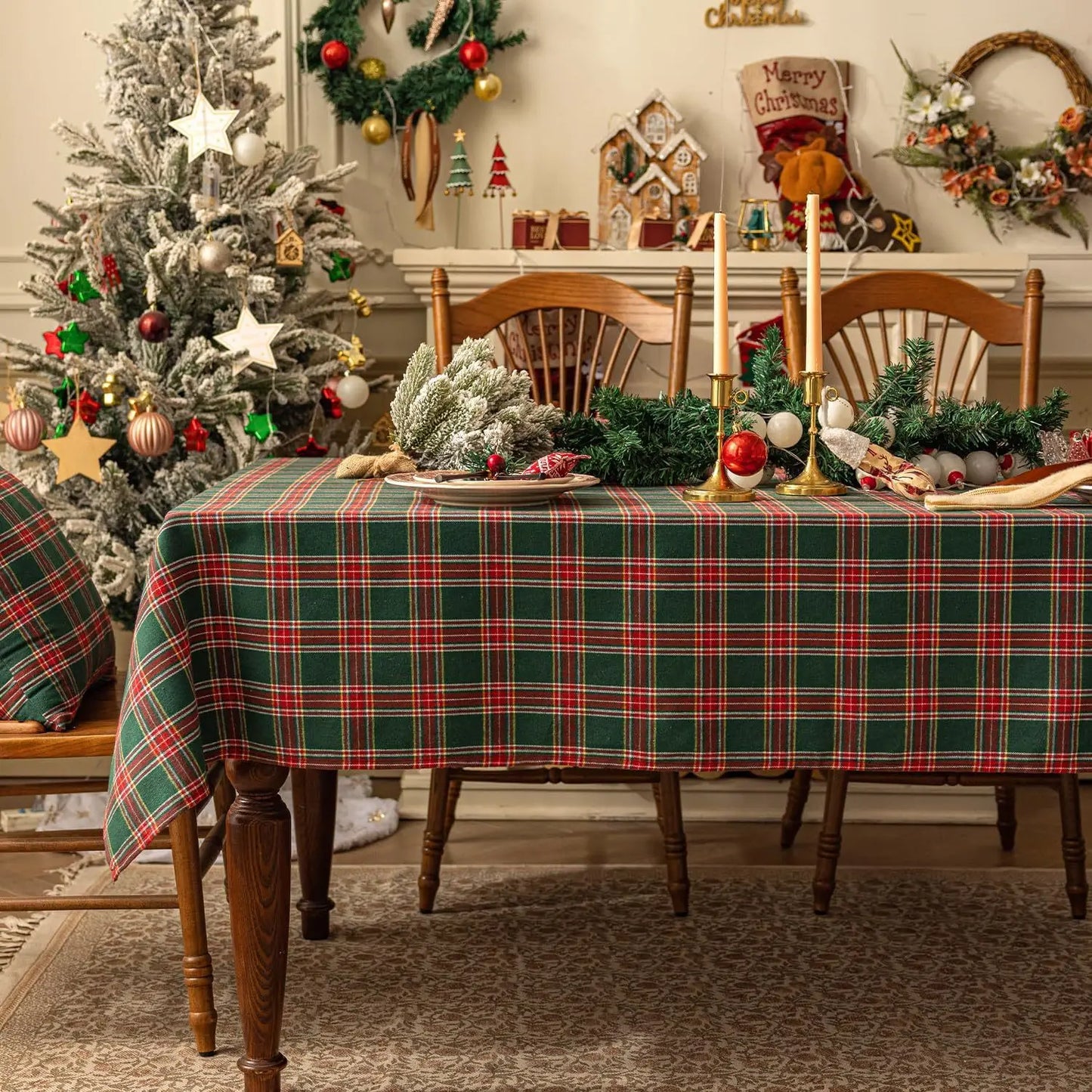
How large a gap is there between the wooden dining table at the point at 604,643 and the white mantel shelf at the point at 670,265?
5.23ft

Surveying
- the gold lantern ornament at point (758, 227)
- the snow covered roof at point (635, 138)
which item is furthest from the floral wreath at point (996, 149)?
the snow covered roof at point (635, 138)

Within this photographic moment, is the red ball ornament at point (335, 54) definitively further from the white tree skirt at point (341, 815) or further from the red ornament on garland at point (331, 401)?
the white tree skirt at point (341, 815)

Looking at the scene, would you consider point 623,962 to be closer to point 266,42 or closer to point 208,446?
point 208,446

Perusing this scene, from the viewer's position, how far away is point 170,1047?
183cm

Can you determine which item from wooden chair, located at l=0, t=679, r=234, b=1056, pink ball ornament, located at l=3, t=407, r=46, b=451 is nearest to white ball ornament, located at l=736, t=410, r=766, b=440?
wooden chair, located at l=0, t=679, r=234, b=1056

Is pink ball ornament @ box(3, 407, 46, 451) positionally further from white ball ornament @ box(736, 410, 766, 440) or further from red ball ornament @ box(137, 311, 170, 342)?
white ball ornament @ box(736, 410, 766, 440)

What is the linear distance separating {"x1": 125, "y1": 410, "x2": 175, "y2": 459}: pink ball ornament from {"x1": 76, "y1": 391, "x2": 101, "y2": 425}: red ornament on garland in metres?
0.11

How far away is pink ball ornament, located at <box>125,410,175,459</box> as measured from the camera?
7.96 ft

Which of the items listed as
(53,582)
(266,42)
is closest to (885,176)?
(266,42)

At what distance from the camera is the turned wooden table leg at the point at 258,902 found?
4.91 feet

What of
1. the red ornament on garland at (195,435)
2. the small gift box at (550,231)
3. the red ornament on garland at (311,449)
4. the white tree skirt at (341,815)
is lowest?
the white tree skirt at (341,815)

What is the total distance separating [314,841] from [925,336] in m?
1.42

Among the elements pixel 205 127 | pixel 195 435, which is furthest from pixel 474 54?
pixel 195 435

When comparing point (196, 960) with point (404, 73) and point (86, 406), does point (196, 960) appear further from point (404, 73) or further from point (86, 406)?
point (404, 73)
